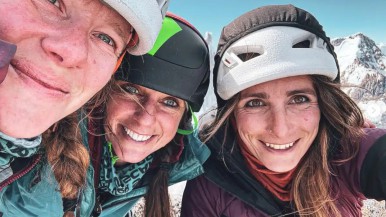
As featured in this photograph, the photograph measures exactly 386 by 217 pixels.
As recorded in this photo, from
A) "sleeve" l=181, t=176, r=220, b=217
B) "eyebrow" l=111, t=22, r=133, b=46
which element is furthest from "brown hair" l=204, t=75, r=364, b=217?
"eyebrow" l=111, t=22, r=133, b=46

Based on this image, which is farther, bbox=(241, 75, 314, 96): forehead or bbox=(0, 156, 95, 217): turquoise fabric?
bbox=(241, 75, 314, 96): forehead

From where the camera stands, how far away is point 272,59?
2.80 m

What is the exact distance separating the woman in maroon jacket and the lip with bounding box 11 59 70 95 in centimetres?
172

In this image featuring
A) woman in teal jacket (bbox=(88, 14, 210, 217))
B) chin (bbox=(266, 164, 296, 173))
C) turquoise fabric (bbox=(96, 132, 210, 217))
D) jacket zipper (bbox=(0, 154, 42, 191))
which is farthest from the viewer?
turquoise fabric (bbox=(96, 132, 210, 217))

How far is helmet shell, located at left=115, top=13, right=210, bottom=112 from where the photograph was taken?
107 inches

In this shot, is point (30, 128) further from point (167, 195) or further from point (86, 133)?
point (167, 195)

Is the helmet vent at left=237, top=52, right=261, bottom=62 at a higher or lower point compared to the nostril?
higher

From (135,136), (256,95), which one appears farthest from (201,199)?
(256,95)

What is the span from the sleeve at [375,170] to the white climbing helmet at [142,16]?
7.00ft

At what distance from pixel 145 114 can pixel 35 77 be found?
142 centimetres

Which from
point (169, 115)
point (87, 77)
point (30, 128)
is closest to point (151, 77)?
point (169, 115)

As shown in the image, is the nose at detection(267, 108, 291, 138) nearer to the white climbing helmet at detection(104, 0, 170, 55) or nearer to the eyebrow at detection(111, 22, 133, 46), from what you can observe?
the white climbing helmet at detection(104, 0, 170, 55)

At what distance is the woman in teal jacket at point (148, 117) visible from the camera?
2.78 metres

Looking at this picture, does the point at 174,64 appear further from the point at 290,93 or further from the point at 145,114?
the point at 290,93
